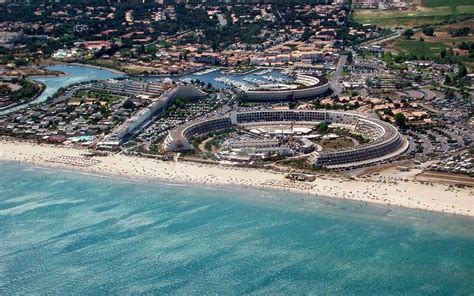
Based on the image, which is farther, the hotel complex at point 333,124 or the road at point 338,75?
the road at point 338,75

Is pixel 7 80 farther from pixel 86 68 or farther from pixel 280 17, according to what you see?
pixel 280 17

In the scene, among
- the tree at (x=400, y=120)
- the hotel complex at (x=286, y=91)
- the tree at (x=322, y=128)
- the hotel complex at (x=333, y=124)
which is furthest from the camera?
the hotel complex at (x=286, y=91)

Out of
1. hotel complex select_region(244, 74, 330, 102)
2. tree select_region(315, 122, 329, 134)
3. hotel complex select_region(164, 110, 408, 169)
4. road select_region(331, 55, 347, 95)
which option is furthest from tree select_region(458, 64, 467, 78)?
tree select_region(315, 122, 329, 134)

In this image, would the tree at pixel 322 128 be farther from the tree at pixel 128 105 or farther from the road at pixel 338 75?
→ the tree at pixel 128 105

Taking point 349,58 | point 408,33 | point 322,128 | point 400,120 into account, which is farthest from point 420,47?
point 322,128

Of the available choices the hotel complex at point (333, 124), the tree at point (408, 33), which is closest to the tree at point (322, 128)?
the hotel complex at point (333, 124)

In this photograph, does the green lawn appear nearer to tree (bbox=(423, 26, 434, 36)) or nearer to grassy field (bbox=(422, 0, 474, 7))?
tree (bbox=(423, 26, 434, 36))

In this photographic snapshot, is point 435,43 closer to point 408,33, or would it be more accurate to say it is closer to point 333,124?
point 408,33

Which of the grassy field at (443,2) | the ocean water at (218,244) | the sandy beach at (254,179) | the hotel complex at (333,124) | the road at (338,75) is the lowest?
the road at (338,75)
